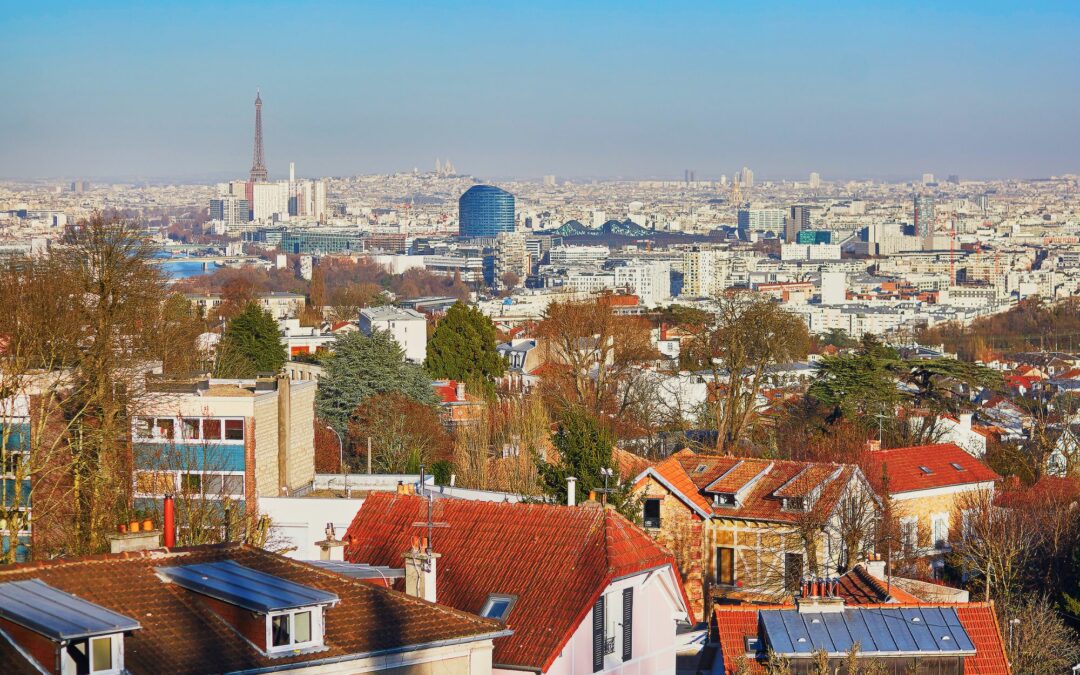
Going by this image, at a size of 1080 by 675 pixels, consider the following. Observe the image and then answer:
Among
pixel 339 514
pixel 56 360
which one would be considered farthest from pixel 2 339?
pixel 339 514

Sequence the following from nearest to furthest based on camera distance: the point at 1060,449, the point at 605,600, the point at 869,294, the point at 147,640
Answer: the point at 147,640 < the point at 605,600 < the point at 1060,449 < the point at 869,294

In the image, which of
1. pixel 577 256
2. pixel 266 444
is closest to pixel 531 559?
pixel 266 444

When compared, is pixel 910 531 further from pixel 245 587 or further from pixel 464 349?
pixel 464 349

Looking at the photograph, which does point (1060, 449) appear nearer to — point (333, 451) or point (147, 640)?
point (333, 451)

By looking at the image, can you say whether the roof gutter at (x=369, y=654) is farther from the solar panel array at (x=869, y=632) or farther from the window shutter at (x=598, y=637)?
the solar panel array at (x=869, y=632)

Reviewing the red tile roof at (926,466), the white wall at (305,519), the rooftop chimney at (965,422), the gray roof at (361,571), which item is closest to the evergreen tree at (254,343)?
the rooftop chimney at (965,422)

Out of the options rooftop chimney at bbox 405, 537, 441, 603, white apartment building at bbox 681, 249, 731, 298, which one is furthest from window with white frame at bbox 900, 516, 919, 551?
white apartment building at bbox 681, 249, 731, 298
